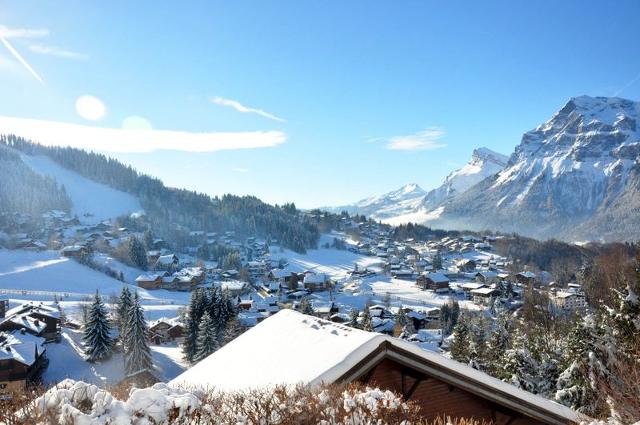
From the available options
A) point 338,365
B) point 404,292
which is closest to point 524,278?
point 404,292

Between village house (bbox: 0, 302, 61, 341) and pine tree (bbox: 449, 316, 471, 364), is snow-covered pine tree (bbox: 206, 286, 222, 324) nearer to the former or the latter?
village house (bbox: 0, 302, 61, 341)

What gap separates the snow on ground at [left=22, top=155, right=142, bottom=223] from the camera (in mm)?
156488

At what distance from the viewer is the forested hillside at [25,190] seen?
13800 cm

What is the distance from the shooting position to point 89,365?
4003 cm

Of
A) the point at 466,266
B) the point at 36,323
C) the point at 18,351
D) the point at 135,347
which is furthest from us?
the point at 466,266

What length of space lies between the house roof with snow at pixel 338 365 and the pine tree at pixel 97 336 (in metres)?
36.5

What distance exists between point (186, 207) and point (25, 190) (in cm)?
5615

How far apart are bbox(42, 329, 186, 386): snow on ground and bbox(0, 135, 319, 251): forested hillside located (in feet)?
342

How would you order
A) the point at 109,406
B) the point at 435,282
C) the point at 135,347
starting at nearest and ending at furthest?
1. the point at 109,406
2. the point at 135,347
3. the point at 435,282

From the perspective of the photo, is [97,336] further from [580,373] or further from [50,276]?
[50,276]

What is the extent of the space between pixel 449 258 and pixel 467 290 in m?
56.8

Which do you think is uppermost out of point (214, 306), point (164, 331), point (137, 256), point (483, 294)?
point (214, 306)

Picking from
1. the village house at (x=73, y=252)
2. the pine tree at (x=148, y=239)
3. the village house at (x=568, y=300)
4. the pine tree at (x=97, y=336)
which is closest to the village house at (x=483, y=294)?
the village house at (x=568, y=300)

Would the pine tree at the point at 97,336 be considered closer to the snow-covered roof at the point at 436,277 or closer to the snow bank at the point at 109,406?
the snow bank at the point at 109,406
